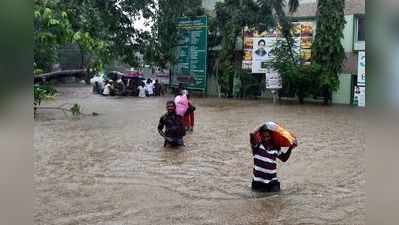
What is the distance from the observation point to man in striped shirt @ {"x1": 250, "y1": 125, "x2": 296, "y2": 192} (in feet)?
22.5

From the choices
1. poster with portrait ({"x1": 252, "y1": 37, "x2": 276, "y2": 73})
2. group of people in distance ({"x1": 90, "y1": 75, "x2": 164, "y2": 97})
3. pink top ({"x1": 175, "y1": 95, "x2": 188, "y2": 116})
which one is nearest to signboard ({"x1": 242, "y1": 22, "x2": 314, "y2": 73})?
poster with portrait ({"x1": 252, "y1": 37, "x2": 276, "y2": 73})

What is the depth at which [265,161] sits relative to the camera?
693 cm

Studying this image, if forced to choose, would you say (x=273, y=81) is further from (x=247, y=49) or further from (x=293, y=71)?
(x=247, y=49)

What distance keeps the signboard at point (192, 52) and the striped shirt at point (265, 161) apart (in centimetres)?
2041

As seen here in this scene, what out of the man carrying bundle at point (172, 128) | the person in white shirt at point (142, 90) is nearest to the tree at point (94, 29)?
the man carrying bundle at point (172, 128)

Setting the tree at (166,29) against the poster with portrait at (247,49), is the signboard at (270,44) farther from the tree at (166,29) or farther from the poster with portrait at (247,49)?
the tree at (166,29)

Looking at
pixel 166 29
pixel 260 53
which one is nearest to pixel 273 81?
pixel 260 53

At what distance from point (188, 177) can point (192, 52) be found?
66.8ft

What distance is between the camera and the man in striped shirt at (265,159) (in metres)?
6.86

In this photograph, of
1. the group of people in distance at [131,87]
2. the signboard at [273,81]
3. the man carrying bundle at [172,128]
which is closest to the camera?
the man carrying bundle at [172,128]

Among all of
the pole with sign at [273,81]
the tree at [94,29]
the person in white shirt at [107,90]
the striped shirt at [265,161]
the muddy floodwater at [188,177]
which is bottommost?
the muddy floodwater at [188,177]

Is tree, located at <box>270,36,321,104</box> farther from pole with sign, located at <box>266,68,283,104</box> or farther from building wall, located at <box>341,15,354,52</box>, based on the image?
building wall, located at <box>341,15,354,52</box>

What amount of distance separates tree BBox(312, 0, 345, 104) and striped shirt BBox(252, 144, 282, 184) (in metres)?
16.0

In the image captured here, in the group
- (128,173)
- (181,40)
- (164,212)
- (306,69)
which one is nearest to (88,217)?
(164,212)
